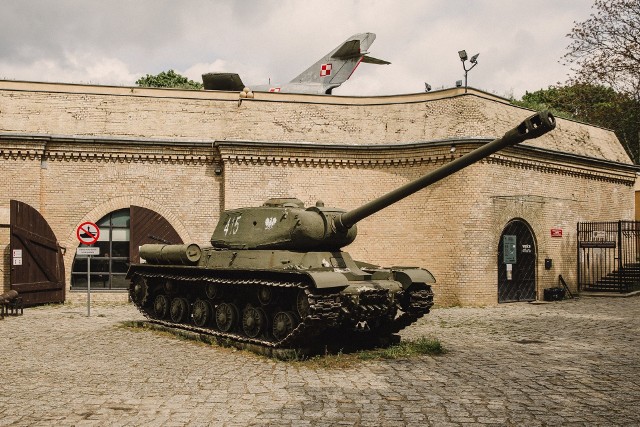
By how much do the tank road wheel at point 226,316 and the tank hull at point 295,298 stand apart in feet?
0.06


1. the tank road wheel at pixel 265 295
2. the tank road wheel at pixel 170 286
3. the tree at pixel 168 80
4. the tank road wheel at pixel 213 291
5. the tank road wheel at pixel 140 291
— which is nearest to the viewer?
the tank road wheel at pixel 265 295

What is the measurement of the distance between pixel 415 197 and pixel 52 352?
37.4 ft

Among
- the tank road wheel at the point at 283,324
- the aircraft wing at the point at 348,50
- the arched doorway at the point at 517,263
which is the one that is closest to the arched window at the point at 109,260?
the tank road wheel at the point at 283,324

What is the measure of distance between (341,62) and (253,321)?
19.1m

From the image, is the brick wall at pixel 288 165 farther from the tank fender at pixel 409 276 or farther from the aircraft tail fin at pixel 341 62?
the aircraft tail fin at pixel 341 62

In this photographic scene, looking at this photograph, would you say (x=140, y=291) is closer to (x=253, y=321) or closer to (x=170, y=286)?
(x=170, y=286)

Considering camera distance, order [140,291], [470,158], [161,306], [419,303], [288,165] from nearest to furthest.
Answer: [470,158]
[419,303]
[161,306]
[140,291]
[288,165]

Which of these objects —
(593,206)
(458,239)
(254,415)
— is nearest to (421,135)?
(458,239)

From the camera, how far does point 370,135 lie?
19.5 metres

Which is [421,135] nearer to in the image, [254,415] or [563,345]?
[563,345]

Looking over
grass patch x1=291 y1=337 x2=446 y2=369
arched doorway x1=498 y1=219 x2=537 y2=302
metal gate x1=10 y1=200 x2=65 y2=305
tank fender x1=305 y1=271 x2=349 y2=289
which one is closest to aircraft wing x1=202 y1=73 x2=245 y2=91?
metal gate x1=10 y1=200 x2=65 y2=305

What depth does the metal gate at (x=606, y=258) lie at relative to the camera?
20.8 m

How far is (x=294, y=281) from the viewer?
982cm

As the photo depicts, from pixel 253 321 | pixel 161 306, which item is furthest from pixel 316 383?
pixel 161 306
